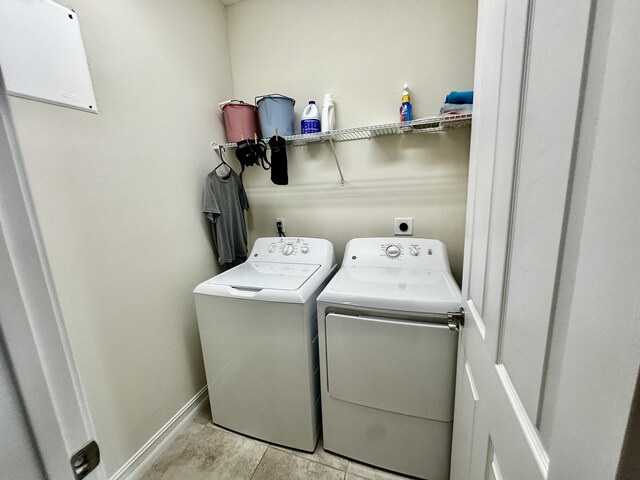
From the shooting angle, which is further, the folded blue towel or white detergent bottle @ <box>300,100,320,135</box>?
white detergent bottle @ <box>300,100,320,135</box>

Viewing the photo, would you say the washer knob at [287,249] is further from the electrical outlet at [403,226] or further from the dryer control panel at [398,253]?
the electrical outlet at [403,226]

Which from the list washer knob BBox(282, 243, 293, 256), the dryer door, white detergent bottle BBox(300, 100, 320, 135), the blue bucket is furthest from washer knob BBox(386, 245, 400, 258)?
the blue bucket

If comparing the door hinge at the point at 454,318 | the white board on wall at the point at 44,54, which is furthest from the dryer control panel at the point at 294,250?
the white board on wall at the point at 44,54

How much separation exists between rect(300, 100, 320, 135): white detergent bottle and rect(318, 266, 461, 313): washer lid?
934 millimetres

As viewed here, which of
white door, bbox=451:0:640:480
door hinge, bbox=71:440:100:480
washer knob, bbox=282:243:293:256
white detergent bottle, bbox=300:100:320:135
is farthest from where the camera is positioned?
washer knob, bbox=282:243:293:256

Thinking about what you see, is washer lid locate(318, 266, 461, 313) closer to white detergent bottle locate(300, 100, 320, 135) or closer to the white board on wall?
white detergent bottle locate(300, 100, 320, 135)

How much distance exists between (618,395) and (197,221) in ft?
6.11

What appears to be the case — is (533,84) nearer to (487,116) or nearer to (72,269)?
(487,116)

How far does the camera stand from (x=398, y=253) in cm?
157

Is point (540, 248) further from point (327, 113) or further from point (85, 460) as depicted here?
point (327, 113)

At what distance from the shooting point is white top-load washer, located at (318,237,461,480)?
112cm

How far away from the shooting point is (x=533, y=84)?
1.41 ft

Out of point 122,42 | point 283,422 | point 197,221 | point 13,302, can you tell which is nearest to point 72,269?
point 197,221

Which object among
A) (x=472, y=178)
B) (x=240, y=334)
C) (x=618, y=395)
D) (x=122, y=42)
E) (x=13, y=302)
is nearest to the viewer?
(x=618, y=395)
